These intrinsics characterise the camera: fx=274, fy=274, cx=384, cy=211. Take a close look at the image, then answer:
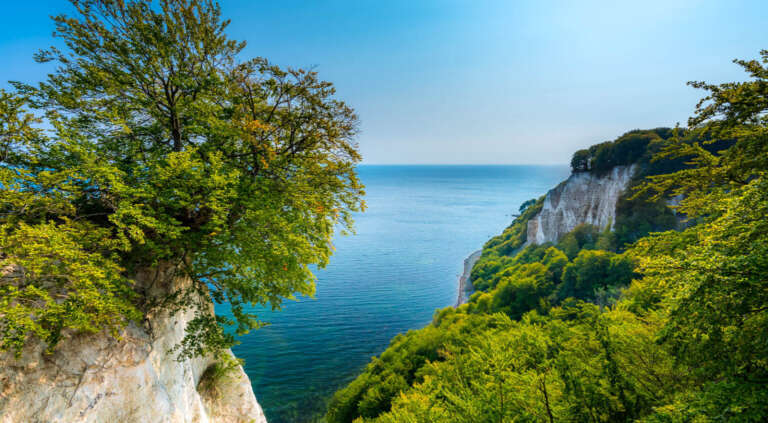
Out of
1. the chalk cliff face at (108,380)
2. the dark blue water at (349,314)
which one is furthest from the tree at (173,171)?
the dark blue water at (349,314)

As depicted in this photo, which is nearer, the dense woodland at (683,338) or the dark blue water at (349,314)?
the dense woodland at (683,338)

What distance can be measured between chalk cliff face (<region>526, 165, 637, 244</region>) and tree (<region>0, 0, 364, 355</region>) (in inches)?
1622

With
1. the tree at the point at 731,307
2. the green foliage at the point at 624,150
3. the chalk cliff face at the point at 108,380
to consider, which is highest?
the green foliage at the point at 624,150

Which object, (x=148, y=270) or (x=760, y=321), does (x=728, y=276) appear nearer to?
(x=760, y=321)

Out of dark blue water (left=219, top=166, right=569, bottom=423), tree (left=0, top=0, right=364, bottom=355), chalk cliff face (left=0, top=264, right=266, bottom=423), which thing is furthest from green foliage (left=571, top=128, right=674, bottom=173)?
chalk cliff face (left=0, top=264, right=266, bottom=423)

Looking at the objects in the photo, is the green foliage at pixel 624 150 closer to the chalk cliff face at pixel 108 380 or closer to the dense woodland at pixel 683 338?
the dense woodland at pixel 683 338

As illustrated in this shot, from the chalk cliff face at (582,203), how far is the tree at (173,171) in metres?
41.2

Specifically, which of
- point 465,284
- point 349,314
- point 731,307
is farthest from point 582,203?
point 731,307

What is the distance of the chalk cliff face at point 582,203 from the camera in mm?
37031

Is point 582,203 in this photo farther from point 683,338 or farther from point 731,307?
point 731,307

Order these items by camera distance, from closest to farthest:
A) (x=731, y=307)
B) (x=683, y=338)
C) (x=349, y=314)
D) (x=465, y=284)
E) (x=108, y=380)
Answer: (x=731, y=307), (x=683, y=338), (x=108, y=380), (x=349, y=314), (x=465, y=284)

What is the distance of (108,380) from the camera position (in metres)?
6.69

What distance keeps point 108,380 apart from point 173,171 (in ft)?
17.5

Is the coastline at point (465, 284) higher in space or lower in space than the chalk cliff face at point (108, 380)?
lower
